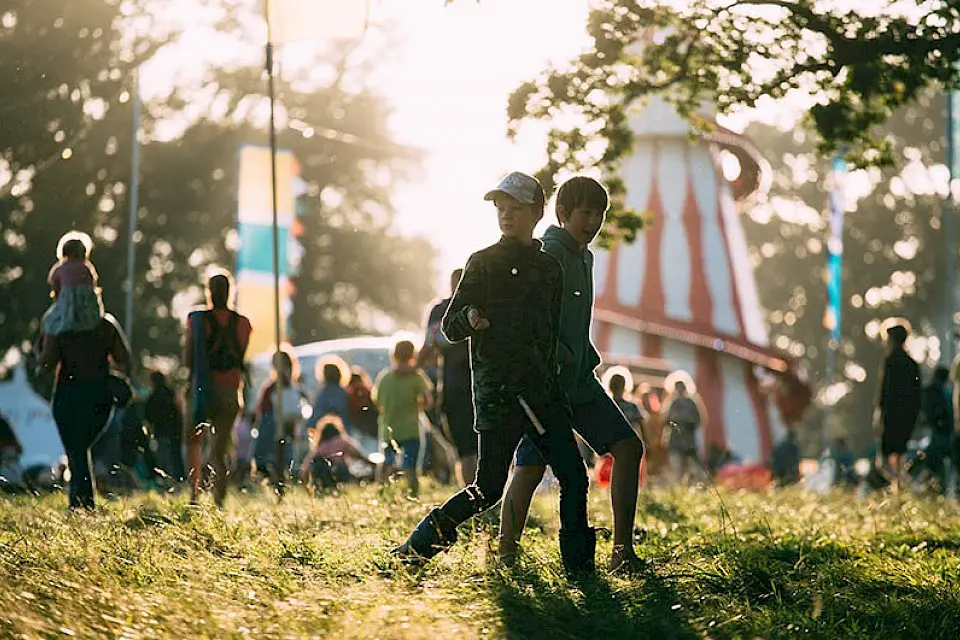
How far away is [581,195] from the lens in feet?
22.3

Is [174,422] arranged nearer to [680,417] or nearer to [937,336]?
[680,417]

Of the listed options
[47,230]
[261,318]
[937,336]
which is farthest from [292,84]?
[937,336]

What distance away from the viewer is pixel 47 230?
2200 centimetres

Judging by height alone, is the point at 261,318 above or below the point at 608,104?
below

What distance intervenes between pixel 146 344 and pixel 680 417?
46.8ft

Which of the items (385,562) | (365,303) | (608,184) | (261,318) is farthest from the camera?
(365,303)

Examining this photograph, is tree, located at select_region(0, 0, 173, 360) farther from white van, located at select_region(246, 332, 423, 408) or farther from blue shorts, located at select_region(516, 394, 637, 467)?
blue shorts, located at select_region(516, 394, 637, 467)

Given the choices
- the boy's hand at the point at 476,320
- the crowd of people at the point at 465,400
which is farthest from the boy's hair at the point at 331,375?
the boy's hand at the point at 476,320

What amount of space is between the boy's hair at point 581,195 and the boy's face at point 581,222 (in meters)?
0.01

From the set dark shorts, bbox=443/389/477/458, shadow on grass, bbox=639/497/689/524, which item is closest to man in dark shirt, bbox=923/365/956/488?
shadow on grass, bbox=639/497/689/524

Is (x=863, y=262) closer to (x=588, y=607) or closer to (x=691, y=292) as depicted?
(x=691, y=292)

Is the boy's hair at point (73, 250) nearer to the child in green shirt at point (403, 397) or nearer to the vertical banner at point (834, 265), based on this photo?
the child in green shirt at point (403, 397)

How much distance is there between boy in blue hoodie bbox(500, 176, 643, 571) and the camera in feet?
A: 22.0

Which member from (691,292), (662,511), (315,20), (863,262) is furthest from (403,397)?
(863,262)
